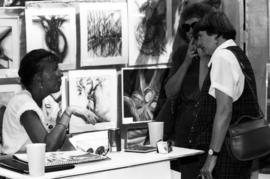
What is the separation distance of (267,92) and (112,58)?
4.07ft

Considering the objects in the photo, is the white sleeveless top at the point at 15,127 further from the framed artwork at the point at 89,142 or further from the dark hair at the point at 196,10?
the dark hair at the point at 196,10

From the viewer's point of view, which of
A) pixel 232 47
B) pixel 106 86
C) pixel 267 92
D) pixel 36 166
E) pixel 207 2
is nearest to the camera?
pixel 36 166

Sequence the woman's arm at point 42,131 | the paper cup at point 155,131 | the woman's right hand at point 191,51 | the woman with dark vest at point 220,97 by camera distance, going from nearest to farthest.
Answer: the woman's arm at point 42,131
the woman with dark vest at point 220,97
the paper cup at point 155,131
the woman's right hand at point 191,51

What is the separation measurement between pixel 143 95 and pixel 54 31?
773 mm

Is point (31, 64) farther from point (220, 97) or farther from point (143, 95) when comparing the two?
point (220, 97)

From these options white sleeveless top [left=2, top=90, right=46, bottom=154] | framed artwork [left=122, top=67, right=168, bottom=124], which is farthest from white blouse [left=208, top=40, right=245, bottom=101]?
white sleeveless top [left=2, top=90, right=46, bottom=154]

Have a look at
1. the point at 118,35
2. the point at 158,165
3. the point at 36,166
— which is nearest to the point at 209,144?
the point at 158,165

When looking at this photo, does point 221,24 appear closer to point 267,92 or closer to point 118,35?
point 118,35

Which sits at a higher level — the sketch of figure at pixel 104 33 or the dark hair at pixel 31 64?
A: the sketch of figure at pixel 104 33

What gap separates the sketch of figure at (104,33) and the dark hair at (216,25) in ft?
1.75

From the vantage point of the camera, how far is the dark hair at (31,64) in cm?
314

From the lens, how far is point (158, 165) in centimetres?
316

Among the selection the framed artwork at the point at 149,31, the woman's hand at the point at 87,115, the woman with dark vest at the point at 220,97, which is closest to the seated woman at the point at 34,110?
the woman's hand at the point at 87,115

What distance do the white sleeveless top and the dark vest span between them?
0.89 m
